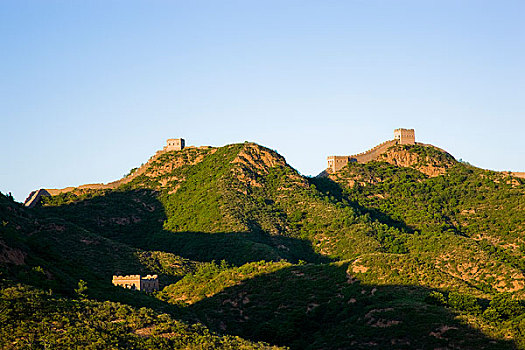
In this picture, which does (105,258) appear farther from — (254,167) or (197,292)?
(254,167)

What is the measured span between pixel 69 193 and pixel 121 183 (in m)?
10.3

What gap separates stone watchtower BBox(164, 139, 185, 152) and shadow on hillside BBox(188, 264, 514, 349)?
2412 inches

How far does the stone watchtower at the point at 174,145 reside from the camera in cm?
15175

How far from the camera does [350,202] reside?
141500 mm

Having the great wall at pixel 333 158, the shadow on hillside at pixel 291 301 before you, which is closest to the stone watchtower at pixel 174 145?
the great wall at pixel 333 158

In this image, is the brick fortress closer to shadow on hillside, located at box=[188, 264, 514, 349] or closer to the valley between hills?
the valley between hills

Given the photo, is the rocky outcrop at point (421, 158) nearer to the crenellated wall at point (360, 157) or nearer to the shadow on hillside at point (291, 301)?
the crenellated wall at point (360, 157)

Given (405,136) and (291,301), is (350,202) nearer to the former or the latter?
(405,136)

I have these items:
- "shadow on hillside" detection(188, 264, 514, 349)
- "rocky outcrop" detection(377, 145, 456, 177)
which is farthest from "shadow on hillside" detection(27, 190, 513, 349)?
"rocky outcrop" detection(377, 145, 456, 177)

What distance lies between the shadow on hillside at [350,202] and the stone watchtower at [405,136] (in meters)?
16.1

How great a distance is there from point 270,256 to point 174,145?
157ft

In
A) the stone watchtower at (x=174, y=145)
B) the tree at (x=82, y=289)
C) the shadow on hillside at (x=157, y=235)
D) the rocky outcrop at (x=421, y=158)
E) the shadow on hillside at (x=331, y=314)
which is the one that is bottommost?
the shadow on hillside at (x=331, y=314)

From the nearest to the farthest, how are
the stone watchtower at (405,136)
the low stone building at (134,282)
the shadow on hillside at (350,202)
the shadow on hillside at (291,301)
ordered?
the shadow on hillside at (291,301)
the low stone building at (134,282)
the shadow on hillside at (350,202)
the stone watchtower at (405,136)

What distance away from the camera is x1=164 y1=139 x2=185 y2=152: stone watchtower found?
151750mm
